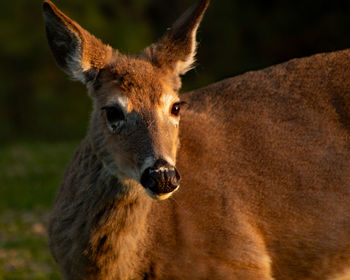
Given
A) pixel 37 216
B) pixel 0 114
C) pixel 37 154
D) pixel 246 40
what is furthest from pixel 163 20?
pixel 37 216


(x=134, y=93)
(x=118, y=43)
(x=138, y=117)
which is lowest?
(x=138, y=117)

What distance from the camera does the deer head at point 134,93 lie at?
5352 millimetres

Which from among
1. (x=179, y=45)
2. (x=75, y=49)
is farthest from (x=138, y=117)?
(x=179, y=45)

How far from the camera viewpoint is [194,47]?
6270mm

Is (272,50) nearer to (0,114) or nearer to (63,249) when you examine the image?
(0,114)

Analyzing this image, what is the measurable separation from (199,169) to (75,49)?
137 cm

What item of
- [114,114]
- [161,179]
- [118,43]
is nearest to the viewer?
[161,179]

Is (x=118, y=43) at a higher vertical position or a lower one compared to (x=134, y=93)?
higher

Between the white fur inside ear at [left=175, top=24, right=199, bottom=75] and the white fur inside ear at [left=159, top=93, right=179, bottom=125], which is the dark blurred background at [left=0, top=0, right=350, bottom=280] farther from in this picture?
the white fur inside ear at [left=159, top=93, right=179, bottom=125]

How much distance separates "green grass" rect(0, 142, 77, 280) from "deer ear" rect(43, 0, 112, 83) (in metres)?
3.40

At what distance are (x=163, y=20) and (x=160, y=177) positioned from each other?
1362 inches

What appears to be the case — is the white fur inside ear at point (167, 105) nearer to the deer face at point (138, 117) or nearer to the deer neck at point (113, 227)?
the deer face at point (138, 117)

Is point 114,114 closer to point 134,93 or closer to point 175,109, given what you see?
point 134,93

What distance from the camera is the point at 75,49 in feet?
19.5
